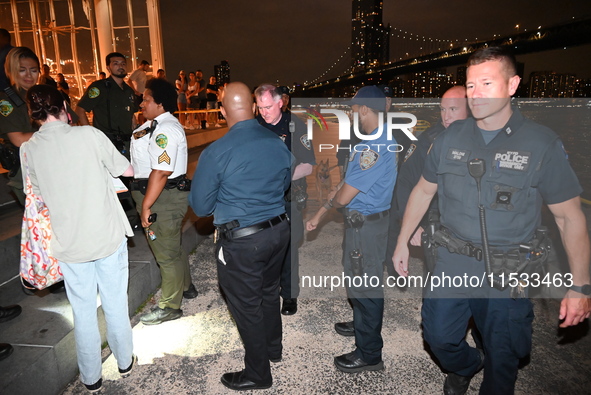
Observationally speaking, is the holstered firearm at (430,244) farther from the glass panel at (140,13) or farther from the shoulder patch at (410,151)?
the glass panel at (140,13)

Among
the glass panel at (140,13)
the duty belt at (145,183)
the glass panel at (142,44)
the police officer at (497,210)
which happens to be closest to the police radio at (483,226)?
the police officer at (497,210)

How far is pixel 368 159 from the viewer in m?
2.63

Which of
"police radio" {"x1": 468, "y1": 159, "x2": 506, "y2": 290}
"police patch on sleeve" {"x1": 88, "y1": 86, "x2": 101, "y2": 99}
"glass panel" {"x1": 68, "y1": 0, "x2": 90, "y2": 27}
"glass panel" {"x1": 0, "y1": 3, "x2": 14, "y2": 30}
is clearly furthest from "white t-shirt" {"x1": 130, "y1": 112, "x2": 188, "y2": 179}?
"glass panel" {"x1": 0, "y1": 3, "x2": 14, "y2": 30}

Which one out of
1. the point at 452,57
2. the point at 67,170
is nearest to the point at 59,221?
the point at 67,170

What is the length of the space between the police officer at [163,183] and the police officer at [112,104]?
1.41 m

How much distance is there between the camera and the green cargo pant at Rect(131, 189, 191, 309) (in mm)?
3258

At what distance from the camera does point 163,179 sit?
9.80 ft

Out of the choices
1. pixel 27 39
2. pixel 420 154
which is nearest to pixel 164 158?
pixel 420 154

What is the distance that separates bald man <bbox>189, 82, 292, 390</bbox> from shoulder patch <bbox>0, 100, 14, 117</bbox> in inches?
76.9

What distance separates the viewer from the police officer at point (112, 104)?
4258 mm

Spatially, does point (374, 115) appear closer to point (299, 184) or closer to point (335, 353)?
point (299, 184)

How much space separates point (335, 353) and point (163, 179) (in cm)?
203

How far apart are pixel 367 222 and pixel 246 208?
0.94 metres

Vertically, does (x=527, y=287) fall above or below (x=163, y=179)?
below
